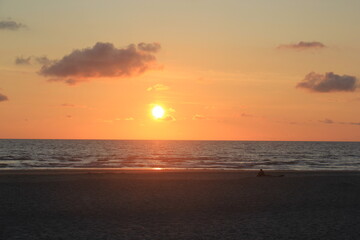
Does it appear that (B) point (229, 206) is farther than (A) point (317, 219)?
Yes

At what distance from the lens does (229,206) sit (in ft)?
66.1

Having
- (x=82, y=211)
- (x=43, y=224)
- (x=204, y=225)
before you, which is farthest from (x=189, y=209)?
(x=43, y=224)

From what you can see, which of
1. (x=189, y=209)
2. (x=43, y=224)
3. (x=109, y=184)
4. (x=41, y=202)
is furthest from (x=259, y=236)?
(x=109, y=184)

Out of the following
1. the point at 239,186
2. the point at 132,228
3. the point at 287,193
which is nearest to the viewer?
the point at 132,228

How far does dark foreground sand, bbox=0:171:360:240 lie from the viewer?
47.4ft

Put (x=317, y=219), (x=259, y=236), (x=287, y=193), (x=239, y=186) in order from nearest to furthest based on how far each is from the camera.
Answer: (x=259, y=236), (x=317, y=219), (x=287, y=193), (x=239, y=186)

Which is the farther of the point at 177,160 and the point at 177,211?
the point at 177,160

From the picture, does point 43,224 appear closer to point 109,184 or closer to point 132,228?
point 132,228

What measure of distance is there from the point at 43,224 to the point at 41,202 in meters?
5.60

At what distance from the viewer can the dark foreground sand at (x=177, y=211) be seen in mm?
14445

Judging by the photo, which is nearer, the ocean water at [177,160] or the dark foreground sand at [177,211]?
the dark foreground sand at [177,211]

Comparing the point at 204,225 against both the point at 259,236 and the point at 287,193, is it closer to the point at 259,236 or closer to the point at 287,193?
the point at 259,236

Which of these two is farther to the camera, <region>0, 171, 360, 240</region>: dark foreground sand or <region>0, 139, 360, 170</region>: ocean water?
<region>0, 139, 360, 170</region>: ocean water

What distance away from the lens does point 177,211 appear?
18641 mm
